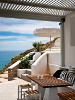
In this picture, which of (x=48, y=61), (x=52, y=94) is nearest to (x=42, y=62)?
(x=48, y=61)

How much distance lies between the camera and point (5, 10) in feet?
20.5

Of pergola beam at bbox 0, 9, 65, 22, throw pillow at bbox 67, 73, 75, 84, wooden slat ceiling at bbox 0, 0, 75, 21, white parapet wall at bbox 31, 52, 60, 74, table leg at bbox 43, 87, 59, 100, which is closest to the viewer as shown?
table leg at bbox 43, 87, 59, 100

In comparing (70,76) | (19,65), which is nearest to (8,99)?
(70,76)

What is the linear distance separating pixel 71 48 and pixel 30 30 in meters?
34.6

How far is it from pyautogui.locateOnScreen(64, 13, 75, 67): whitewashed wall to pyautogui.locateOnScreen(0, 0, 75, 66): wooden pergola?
0.25 meters

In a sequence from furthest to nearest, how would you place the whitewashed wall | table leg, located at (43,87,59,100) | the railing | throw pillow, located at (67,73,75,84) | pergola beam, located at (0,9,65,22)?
the railing
the whitewashed wall
pergola beam, located at (0,9,65,22)
throw pillow, located at (67,73,75,84)
table leg, located at (43,87,59,100)

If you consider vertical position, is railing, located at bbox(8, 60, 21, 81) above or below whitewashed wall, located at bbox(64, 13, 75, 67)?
below

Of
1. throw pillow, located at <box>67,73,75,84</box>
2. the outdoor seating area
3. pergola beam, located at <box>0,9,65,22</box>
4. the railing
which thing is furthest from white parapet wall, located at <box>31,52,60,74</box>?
throw pillow, located at <box>67,73,75,84</box>

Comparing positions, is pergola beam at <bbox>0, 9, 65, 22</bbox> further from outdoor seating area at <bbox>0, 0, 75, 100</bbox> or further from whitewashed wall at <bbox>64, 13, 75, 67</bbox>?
whitewashed wall at <bbox>64, 13, 75, 67</bbox>

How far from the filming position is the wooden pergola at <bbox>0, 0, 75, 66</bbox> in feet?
17.5

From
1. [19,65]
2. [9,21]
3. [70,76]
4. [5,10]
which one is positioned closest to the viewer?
[70,76]

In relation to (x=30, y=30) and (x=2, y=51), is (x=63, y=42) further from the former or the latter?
(x=2, y=51)

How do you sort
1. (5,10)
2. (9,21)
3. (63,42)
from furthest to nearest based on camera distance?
(9,21) → (63,42) → (5,10)

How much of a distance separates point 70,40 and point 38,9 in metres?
2.09
